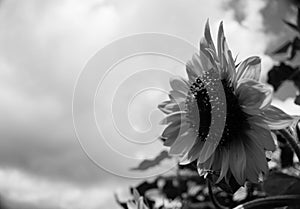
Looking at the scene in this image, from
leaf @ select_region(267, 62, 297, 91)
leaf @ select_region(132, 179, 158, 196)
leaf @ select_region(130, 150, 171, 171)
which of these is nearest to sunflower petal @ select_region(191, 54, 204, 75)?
leaf @ select_region(267, 62, 297, 91)

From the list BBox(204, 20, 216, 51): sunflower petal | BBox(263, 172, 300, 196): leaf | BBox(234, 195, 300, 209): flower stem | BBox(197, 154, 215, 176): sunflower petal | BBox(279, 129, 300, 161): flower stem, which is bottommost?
BBox(234, 195, 300, 209): flower stem

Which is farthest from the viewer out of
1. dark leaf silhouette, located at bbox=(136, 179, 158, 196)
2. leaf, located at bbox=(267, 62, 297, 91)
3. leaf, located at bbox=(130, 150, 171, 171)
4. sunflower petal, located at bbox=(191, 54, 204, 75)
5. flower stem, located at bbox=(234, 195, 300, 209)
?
dark leaf silhouette, located at bbox=(136, 179, 158, 196)

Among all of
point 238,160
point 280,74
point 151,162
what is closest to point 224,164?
point 238,160

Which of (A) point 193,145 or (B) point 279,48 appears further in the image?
(B) point 279,48

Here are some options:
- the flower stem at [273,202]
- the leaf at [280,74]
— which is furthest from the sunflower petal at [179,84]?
the leaf at [280,74]

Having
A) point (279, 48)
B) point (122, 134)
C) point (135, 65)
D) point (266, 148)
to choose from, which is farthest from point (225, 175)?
point (279, 48)

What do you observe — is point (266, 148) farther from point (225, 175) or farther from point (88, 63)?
point (88, 63)

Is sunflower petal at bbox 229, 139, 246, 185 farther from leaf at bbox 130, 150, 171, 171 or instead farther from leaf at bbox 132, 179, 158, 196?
leaf at bbox 132, 179, 158, 196
